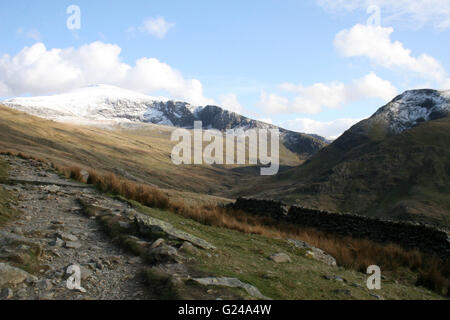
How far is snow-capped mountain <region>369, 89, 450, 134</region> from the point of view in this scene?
113500 mm

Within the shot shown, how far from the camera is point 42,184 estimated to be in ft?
52.6

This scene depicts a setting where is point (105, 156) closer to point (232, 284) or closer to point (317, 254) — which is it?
point (317, 254)

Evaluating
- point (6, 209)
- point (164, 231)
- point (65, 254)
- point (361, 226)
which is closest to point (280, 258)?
point (164, 231)

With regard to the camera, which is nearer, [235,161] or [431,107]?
[431,107]

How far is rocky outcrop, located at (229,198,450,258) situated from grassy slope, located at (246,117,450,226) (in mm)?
37264

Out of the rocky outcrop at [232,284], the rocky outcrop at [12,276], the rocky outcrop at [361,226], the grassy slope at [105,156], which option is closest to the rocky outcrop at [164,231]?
the rocky outcrop at [232,284]

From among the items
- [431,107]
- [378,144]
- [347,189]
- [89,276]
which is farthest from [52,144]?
[431,107]

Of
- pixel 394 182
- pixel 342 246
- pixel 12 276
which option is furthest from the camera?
pixel 394 182

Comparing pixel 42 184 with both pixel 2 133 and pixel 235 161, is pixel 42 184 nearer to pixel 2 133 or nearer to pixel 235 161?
pixel 2 133

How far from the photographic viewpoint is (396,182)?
6769 cm

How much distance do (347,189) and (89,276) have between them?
230 ft

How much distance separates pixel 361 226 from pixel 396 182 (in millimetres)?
55830

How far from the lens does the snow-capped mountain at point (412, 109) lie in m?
114

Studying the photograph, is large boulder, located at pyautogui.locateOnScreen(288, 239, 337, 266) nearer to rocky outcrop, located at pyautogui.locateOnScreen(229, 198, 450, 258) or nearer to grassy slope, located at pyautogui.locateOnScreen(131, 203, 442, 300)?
grassy slope, located at pyautogui.locateOnScreen(131, 203, 442, 300)
